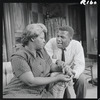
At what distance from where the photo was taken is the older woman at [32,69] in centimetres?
256

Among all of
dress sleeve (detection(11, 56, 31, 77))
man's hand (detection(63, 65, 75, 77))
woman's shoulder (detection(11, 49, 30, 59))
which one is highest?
woman's shoulder (detection(11, 49, 30, 59))

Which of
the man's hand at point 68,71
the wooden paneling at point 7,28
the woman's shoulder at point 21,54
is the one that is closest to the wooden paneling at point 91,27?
the man's hand at point 68,71

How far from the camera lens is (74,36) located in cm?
270

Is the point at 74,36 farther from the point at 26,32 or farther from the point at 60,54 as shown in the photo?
the point at 26,32

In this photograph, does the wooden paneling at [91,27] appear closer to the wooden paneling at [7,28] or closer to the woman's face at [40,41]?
the woman's face at [40,41]

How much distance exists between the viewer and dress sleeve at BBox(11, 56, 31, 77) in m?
2.52

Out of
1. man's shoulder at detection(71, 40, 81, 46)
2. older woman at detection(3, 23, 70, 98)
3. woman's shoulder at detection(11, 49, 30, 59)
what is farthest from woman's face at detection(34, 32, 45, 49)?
man's shoulder at detection(71, 40, 81, 46)

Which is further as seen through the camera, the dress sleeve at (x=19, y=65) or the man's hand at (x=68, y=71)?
the man's hand at (x=68, y=71)

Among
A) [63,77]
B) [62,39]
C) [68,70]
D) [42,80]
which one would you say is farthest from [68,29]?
[42,80]

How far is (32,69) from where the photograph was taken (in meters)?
2.59

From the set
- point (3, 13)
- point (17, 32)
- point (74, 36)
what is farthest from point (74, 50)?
point (3, 13)

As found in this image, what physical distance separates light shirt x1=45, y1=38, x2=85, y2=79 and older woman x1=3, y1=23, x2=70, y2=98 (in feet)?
0.30

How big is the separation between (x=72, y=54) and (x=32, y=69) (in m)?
0.63

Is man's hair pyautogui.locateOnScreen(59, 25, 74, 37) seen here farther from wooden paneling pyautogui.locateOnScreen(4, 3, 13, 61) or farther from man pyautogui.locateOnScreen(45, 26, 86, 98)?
wooden paneling pyautogui.locateOnScreen(4, 3, 13, 61)
